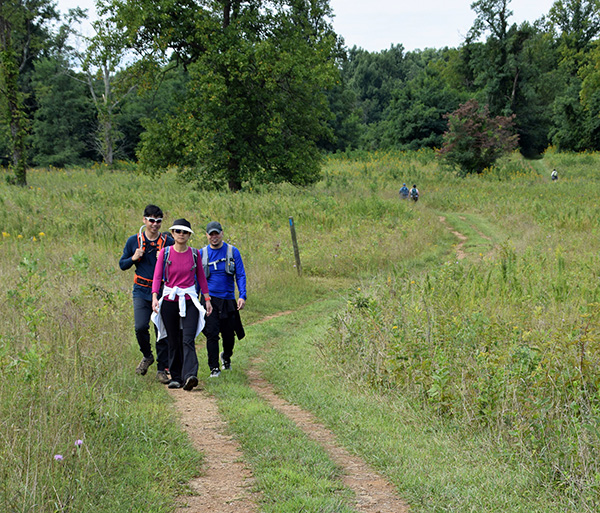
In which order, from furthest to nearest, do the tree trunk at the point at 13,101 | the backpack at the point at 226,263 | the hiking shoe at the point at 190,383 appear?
the tree trunk at the point at 13,101 < the backpack at the point at 226,263 < the hiking shoe at the point at 190,383

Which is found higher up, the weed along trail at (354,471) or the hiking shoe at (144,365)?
the hiking shoe at (144,365)

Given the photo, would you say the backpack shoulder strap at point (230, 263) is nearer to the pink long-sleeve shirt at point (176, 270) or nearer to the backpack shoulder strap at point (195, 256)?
the backpack shoulder strap at point (195, 256)

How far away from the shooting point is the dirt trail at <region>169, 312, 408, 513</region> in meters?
3.91

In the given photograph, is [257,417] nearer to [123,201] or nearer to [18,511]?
[18,511]

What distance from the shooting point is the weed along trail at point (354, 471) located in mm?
3980

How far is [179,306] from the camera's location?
6.61 meters

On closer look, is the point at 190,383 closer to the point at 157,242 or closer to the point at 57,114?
the point at 157,242

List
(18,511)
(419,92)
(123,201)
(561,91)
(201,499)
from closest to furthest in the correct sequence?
(18,511) → (201,499) → (123,201) → (419,92) → (561,91)

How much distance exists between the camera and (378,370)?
6.68 m

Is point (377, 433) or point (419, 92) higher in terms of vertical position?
point (419, 92)

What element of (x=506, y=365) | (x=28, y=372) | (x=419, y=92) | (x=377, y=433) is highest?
(x=419, y=92)

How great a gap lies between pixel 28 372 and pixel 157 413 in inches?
59.4

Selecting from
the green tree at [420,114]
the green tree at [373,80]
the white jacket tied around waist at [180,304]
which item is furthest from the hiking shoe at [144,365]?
the green tree at [373,80]

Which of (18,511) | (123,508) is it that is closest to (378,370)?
(123,508)
